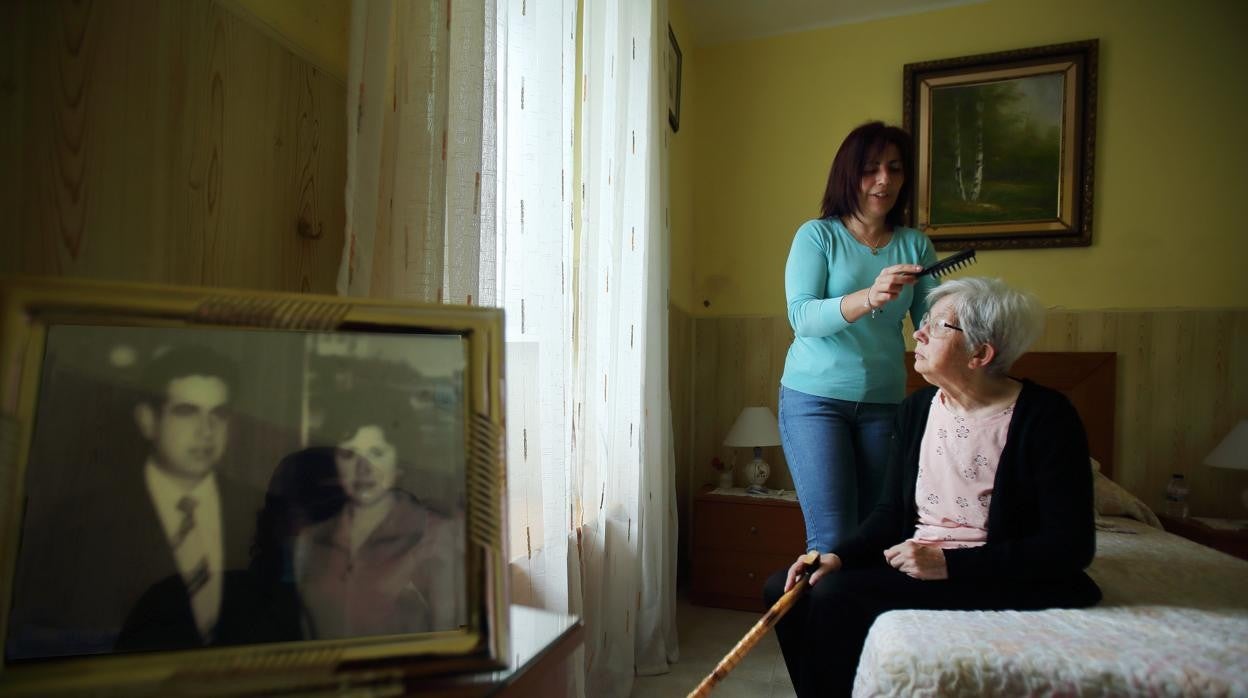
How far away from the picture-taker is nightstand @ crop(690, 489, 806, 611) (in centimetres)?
270

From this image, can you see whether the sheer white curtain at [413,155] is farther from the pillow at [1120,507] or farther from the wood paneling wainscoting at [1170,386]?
the pillow at [1120,507]

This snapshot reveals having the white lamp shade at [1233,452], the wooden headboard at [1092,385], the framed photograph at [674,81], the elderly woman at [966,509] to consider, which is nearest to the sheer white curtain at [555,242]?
the framed photograph at [674,81]

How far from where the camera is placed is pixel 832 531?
1484 mm

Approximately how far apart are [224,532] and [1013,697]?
1040 mm

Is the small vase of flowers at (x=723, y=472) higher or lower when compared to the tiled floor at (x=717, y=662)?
higher

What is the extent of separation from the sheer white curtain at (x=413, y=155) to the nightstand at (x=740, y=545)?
6.96 feet

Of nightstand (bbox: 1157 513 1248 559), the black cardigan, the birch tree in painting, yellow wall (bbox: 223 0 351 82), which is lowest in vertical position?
nightstand (bbox: 1157 513 1248 559)

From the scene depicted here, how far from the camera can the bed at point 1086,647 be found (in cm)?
90

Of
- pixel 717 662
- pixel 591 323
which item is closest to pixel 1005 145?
pixel 591 323

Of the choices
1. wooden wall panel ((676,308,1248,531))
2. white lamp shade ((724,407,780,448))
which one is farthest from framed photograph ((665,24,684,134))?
wooden wall panel ((676,308,1248,531))

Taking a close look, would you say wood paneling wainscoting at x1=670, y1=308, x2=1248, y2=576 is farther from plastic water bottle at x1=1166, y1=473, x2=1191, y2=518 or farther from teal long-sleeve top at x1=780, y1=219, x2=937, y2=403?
teal long-sleeve top at x1=780, y1=219, x2=937, y2=403

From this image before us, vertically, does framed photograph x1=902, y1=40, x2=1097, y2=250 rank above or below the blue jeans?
above

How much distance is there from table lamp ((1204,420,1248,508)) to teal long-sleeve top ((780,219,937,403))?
71.5 inches

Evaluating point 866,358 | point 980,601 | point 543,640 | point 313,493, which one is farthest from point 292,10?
point 980,601
